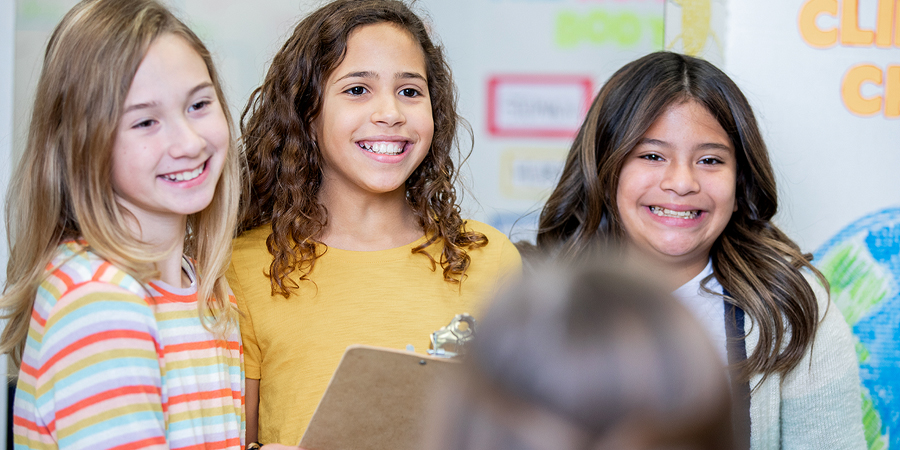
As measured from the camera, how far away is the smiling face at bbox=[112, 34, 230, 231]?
107 cm

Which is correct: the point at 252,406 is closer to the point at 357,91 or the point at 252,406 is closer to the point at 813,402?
the point at 357,91

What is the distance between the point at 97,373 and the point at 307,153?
2.39 feet

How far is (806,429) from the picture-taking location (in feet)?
5.21

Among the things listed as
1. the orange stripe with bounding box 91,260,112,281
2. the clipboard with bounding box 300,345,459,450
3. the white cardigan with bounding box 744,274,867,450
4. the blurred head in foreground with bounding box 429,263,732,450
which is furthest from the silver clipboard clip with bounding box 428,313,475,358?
the white cardigan with bounding box 744,274,867,450

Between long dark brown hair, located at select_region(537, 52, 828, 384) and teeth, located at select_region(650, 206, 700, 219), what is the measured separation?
0.09 m

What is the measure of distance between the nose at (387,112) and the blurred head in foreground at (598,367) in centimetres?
106

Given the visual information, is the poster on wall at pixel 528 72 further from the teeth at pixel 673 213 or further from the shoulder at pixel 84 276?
the shoulder at pixel 84 276

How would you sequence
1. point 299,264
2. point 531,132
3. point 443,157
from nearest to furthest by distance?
A: point 299,264 → point 443,157 → point 531,132

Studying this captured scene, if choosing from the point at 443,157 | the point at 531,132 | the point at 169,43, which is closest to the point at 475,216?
the point at 531,132


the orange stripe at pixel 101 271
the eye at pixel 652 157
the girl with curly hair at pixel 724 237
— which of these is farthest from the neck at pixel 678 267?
the orange stripe at pixel 101 271

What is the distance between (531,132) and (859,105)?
0.97 m

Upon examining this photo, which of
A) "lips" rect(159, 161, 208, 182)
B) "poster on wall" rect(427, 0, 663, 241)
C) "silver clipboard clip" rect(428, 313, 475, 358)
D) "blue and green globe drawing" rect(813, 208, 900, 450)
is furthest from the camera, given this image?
"poster on wall" rect(427, 0, 663, 241)

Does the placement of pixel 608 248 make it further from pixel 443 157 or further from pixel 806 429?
pixel 806 429

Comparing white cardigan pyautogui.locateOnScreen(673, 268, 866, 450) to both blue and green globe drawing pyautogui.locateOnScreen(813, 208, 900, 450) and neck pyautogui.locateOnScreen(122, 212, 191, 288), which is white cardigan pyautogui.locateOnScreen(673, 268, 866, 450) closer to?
blue and green globe drawing pyautogui.locateOnScreen(813, 208, 900, 450)
